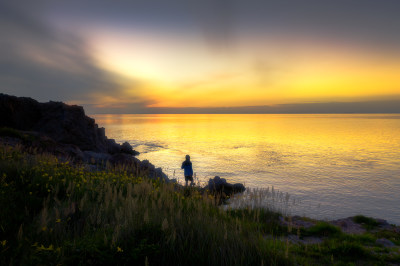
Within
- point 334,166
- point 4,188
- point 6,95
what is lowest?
point 334,166

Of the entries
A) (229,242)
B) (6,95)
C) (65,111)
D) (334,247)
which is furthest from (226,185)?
(6,95)

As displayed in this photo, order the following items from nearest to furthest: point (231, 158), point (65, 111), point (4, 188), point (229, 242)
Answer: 1. point (229, 242)
2. point (4, 188)
3. point (65, 111)
4. point (231, 158)

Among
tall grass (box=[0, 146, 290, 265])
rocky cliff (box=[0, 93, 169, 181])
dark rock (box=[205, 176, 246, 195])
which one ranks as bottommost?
dark rock (box=[205, 176, 246, 195])

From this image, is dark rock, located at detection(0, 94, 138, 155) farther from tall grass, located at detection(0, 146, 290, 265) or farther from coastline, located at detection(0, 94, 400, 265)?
tall grass, located at detection(0, 146, 290, 265)

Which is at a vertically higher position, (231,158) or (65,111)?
(65,111)

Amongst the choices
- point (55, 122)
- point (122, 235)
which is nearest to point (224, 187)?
point (122, 235)

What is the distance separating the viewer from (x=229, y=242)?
4.50 m

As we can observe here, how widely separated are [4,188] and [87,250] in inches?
158

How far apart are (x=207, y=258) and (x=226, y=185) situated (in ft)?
43.8

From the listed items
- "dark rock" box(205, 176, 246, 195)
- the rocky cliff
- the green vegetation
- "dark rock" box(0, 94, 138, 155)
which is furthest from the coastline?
"dark rock" box(0, 94, 138, 155)

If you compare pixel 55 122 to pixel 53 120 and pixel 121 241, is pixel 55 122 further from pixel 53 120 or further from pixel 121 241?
pixel 121 241

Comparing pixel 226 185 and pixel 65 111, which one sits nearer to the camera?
pixel 226 185

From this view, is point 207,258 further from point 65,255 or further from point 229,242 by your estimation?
point 65,255

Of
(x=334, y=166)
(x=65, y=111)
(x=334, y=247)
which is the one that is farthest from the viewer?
(x=334, y=166)
